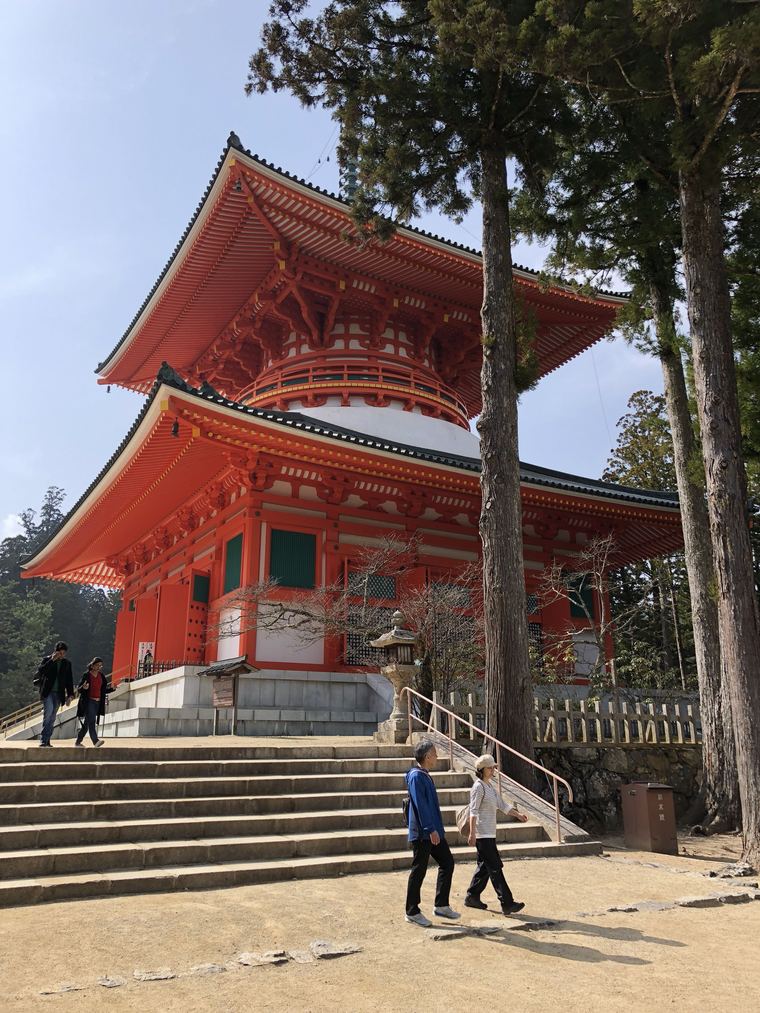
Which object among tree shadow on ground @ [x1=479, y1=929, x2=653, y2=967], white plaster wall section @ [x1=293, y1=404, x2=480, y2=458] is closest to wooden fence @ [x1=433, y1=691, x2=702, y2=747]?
tree shadow on ground @ [x1=479, y1=929, x2=653, y2=967]

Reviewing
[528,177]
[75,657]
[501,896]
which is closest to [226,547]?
[528,177]

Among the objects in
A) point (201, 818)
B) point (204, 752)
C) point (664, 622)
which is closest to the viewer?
point (201, 818)

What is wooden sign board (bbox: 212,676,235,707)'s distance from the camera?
1209cm

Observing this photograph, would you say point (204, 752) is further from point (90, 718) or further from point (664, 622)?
point (664, 622)

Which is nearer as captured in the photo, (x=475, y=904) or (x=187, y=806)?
(x=475, y=904)

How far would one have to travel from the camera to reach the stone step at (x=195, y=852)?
19.9 feet

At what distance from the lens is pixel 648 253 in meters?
13.2

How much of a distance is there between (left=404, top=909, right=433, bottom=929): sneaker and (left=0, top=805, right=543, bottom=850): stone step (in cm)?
249

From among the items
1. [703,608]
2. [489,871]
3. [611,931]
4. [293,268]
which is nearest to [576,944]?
[611,931]

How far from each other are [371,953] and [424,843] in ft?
2.82

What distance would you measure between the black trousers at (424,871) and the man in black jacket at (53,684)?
5.75m

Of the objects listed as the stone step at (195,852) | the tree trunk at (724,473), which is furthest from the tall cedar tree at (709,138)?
the stone step at (195,852)

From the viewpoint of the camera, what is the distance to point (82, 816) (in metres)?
7.17

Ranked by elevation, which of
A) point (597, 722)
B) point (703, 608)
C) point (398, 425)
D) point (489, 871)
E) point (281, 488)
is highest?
point (398, 425)
